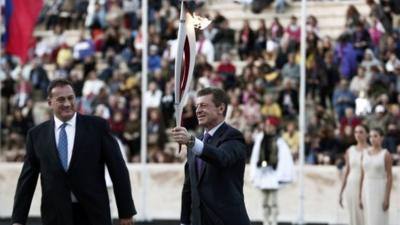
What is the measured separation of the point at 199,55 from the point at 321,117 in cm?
348

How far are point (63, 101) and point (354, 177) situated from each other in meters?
7.90

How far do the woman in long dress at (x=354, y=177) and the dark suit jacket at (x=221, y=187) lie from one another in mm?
7196

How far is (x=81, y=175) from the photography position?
9.86 metres

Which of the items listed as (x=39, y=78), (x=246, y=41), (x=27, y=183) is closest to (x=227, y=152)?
(x=27, y=183)

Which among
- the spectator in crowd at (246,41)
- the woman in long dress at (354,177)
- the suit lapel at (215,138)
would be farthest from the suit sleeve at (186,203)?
the spectator in crowd at (246,41)

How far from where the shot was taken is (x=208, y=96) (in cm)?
957

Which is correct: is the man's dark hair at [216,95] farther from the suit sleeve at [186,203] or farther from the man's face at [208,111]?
the suit sleeve at [186,203]

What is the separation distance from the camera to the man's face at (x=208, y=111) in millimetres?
9570

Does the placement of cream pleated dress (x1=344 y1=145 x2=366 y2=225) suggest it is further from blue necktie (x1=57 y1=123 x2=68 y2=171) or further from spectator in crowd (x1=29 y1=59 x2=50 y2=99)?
spectator in crowd (x1=29 y1=59 x2=50 y2=99)

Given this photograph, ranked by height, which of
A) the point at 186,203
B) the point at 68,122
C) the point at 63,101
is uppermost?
the point at 63,101

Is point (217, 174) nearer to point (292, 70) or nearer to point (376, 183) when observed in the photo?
point (376, 183)

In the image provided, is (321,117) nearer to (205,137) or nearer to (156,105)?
(156,105)

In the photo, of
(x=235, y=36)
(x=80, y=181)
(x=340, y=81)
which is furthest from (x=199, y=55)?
(x=80, y=181)

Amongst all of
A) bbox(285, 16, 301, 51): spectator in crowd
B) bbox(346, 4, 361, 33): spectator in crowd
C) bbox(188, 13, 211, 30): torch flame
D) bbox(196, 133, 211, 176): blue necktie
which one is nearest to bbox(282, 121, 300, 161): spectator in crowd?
bbox(285, 16, 301, 51): spectator in crowd
